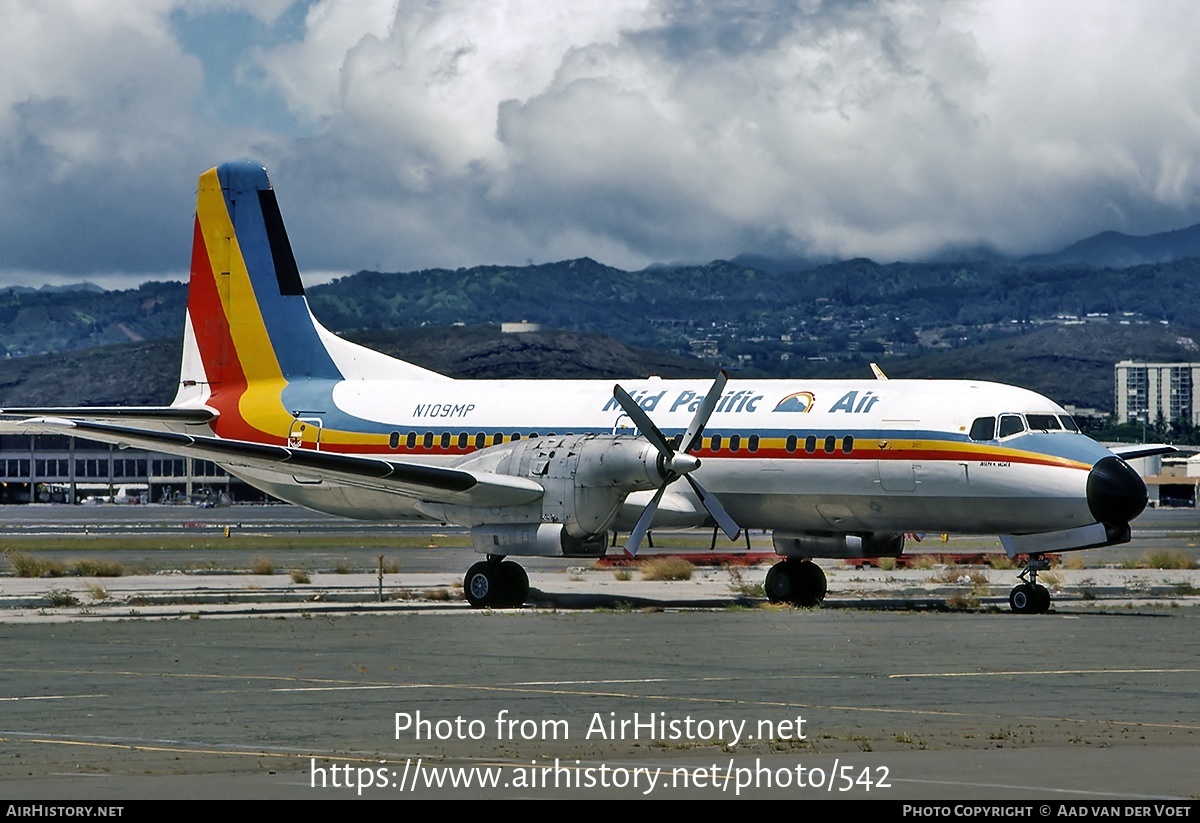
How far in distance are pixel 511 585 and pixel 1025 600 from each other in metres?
9.55

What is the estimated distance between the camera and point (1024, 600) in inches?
1212

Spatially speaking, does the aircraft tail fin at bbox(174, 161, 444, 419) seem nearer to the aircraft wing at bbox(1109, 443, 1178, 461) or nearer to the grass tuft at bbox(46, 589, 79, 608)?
the grass tuft at bbox(46, 589, 79, 608)

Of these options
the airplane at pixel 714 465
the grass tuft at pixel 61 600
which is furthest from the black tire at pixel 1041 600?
the grass tuft at pixel 61 600

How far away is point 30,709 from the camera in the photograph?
1731 cm

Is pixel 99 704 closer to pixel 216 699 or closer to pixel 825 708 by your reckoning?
pixel 216 699

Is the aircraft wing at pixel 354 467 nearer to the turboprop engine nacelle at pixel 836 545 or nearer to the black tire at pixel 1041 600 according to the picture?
the turboprop engine nacelle at pixel 836 545

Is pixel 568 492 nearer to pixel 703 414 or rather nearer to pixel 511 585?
pixel 511 585

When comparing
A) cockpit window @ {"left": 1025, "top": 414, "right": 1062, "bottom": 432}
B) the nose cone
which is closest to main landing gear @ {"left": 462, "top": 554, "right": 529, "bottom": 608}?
cockpit window @ {"left": 1025, "top": 414, "right": 1062, "bottom": 432}

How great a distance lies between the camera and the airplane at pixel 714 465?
99.9 ft

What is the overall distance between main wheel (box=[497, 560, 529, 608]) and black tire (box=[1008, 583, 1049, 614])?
29.8 ft

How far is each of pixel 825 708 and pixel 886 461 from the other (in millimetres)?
14091

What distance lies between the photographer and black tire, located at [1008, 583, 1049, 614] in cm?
3069

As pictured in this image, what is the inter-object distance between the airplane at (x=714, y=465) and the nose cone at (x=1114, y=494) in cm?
2

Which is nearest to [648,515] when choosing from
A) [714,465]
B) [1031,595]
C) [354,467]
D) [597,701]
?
[714,465]
